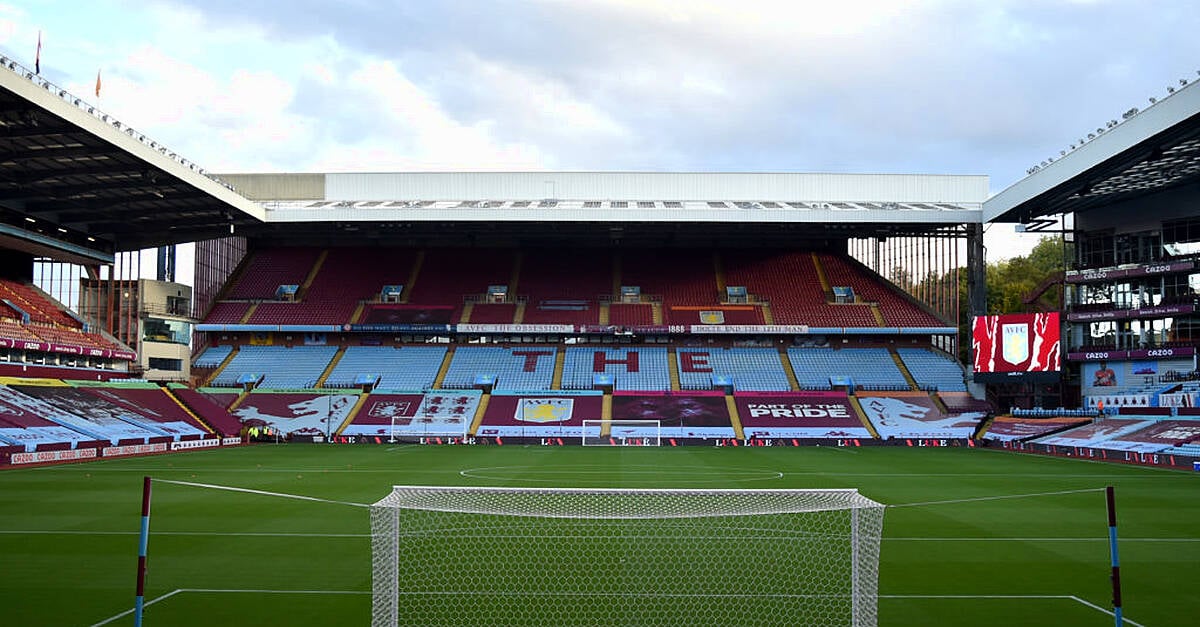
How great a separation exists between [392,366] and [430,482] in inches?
1227

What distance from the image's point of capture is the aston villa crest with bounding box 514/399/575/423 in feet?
159

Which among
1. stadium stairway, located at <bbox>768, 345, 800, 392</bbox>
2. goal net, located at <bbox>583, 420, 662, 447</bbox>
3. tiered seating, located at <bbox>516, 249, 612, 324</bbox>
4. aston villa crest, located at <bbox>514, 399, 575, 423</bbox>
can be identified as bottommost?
goal net, located at <bbox>583, 420, 662, 447</bbox>

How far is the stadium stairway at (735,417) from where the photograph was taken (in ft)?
154

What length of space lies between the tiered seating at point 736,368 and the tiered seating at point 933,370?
774 cm

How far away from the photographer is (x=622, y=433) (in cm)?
4731

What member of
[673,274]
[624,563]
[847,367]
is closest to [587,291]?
[673,274]

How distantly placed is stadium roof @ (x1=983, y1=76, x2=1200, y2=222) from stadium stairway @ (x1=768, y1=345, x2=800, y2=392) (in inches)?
539

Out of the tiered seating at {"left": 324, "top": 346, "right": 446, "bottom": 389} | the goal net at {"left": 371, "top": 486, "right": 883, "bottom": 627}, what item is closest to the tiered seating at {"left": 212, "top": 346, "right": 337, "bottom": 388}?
the tiered seating at {"left": 324, "top": 346, "right": 446, "bottom": 389}

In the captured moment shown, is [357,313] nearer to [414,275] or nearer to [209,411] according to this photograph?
[414,275]

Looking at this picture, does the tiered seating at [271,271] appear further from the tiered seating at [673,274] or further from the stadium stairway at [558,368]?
the tiered seating at [673,274]

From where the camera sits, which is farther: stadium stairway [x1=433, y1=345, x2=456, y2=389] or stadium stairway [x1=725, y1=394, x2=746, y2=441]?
stadium stairway [x1=433, y1=345, x2=456, y2=389]

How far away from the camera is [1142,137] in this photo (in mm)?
32375

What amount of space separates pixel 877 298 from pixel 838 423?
1455 centimetres

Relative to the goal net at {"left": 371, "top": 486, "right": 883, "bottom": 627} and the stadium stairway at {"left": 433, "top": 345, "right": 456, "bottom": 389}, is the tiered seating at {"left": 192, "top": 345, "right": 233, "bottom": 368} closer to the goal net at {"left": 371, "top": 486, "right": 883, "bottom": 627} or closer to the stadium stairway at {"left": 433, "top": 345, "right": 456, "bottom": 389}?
the stadium stairway at {"left": 433, "top": 345, "right": 456, "bottom": 389}
